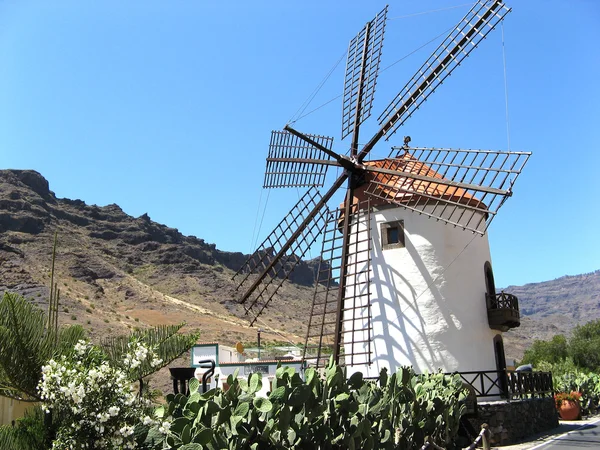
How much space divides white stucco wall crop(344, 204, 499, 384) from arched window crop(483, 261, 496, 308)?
0.16m

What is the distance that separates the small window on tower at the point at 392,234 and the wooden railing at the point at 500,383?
3.61 metres

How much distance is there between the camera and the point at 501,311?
15.1 metres

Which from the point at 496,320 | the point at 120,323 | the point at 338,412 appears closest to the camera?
the point at 338,412

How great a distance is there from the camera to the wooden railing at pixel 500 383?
14.3m

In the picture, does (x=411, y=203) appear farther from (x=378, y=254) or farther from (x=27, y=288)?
(x=27, y=288)

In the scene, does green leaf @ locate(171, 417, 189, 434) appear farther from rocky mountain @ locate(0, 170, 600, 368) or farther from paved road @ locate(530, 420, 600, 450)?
rocky mountain @ locate(0, 170, 600, 368)

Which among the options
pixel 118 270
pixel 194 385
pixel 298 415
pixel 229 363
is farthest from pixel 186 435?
pixel 118 270

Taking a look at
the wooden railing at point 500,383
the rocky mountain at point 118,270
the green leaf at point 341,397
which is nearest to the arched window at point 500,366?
the wooden railing at point 500,383

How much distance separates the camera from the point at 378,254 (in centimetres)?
1572

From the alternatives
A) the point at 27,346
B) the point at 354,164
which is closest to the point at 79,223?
the point at 354,164

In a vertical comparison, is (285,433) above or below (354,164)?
→ below

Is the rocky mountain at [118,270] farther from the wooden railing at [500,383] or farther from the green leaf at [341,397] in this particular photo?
the green leaf at [341,397]

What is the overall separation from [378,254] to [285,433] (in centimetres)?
939

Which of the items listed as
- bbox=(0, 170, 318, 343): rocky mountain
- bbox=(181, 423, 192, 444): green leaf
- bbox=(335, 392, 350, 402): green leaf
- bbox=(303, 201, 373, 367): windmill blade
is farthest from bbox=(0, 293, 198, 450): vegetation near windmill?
bbox=(0, 170, 318, 343): rocky mountain
